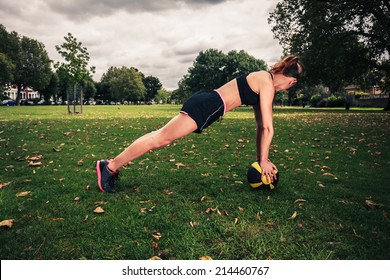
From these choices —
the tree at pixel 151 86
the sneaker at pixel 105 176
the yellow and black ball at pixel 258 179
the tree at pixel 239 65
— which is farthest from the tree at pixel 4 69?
the tree at pixel 151 86

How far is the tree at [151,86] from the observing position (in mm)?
133625

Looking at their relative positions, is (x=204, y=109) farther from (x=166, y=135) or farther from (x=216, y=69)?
(x=216, y=69)

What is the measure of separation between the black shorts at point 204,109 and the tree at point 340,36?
25.9 m

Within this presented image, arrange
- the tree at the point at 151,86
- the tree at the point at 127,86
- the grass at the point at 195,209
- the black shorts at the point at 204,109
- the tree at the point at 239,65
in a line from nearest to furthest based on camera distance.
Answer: the grass at the point at 195,209, the black shorts at the point at 204,109, the tree at the point at 239,65, the tree at the point at 127,86, the tree at the point at 151,86

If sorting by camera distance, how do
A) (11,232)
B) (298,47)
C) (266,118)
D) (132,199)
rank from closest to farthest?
(11,232) < (266,118) < (132,199) < (298,47)

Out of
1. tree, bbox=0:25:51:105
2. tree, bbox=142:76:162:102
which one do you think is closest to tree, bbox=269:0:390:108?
tree, bbox=0:25:51:105

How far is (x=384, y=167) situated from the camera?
19.5 feet

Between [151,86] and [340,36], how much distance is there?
11523 centimetres

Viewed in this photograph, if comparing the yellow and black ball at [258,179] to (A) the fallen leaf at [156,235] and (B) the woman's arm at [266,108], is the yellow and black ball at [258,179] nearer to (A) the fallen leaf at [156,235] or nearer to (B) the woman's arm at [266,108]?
(B) the woman's arm at [266,108]

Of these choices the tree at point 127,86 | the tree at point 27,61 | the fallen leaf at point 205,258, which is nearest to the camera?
the fallen leaf at point 205,258

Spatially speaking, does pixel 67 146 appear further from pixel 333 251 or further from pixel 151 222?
pixel 333 251

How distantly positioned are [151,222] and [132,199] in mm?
824

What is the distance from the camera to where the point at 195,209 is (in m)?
3.65
